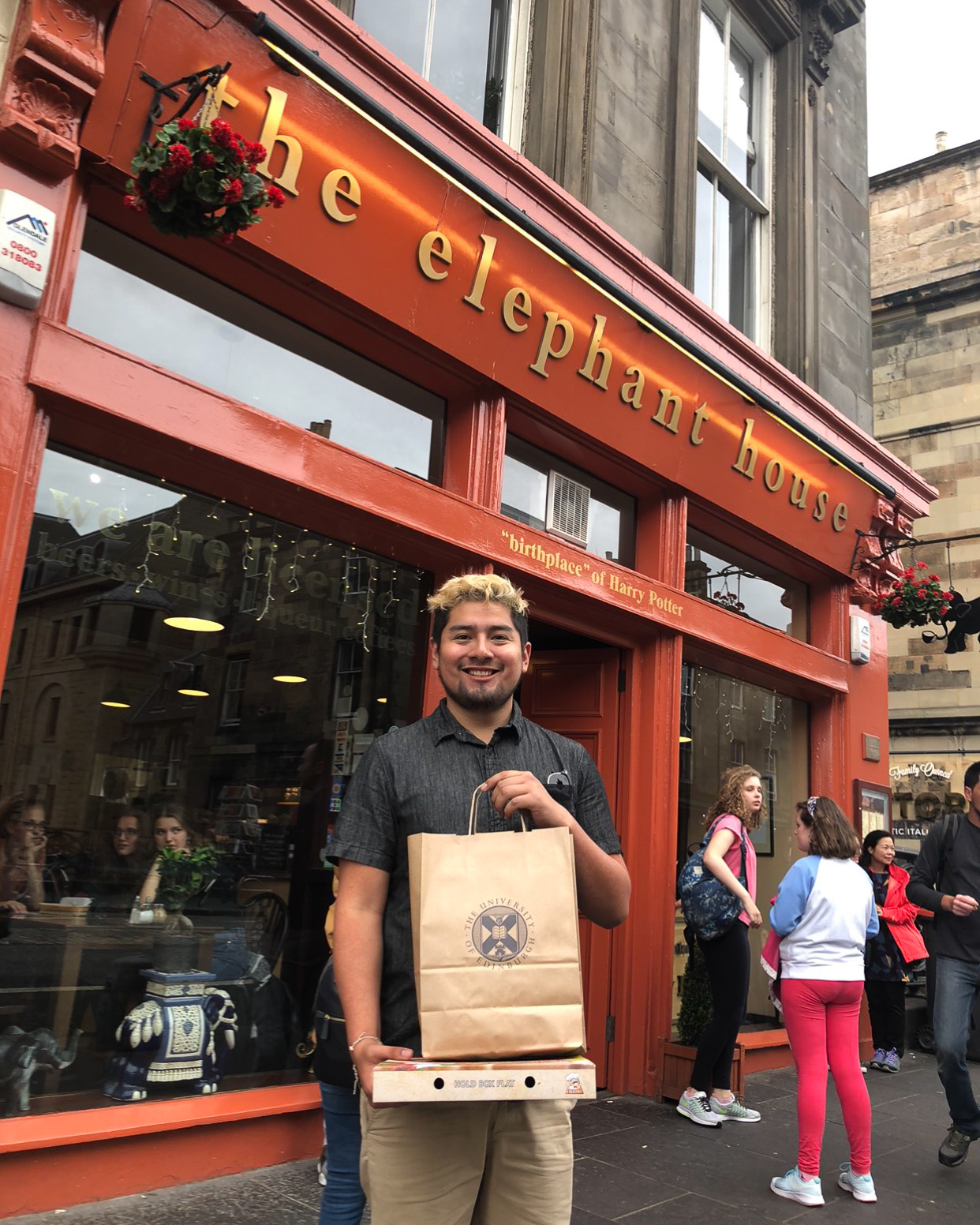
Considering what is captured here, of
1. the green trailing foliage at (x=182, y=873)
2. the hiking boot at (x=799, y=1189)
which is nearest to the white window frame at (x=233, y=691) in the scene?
the green trailing foliage at (x=182, y=873)

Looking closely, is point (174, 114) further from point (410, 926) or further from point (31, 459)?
point (410, 926)

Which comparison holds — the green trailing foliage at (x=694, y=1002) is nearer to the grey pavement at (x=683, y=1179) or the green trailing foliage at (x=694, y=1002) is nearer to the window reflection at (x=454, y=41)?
the grey pavement at (x=683, y=1179)

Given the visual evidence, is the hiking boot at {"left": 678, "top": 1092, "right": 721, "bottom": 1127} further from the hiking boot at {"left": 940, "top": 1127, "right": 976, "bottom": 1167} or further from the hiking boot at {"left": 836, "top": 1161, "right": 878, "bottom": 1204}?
the hiking boot at {"left": 940, "top": 1127, "right": 976, "bottom": 1167}

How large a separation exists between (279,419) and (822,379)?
6.62 meters

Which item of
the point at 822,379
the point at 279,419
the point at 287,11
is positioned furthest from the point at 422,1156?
the point at 822,379

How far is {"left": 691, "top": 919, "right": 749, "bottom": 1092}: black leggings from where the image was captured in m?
5.94

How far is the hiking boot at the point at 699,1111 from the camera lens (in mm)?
5863

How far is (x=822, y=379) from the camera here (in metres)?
9.81

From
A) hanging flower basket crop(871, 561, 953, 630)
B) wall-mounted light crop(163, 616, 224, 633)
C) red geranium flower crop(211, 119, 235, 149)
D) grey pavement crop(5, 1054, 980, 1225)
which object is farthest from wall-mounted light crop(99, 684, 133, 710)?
hanging flower basket crop(871, 561, 953, 630)

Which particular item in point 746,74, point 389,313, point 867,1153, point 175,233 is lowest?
point 867,1153

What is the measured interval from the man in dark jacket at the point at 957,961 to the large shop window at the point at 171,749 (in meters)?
3.10

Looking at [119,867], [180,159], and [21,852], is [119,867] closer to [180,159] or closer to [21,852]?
Answer: [21,852]

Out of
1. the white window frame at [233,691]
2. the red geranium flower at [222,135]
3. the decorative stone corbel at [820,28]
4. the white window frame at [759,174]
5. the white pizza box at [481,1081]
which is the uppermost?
the decorative stone corbel at [820,28]

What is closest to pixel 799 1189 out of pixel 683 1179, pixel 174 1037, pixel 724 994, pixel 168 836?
pixel 683 1179
